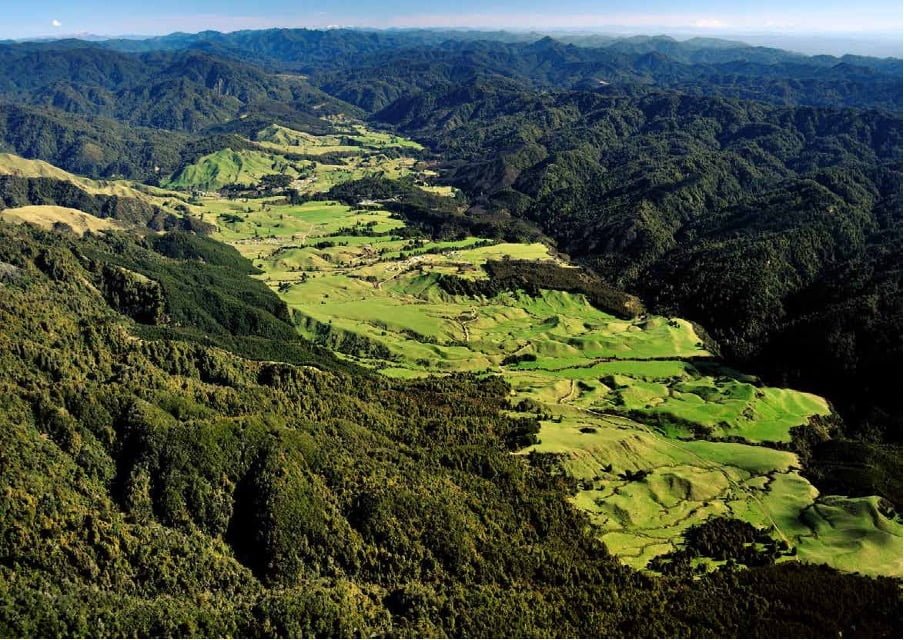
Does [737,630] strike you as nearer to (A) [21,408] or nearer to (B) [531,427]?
(B) [531,427]

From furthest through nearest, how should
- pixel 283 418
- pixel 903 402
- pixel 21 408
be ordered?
1. pixel 903 402
2. pixel 283 418
3. pixel 21 408

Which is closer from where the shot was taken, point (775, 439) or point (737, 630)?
point (737, 630)

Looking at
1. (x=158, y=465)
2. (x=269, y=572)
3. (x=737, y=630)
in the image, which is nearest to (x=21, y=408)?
(x=158, y=465)

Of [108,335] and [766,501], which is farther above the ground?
[108,335]

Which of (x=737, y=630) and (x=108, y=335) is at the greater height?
(x=108, y=335)

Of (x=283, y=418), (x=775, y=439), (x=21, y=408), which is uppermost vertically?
(x=21, y=408)

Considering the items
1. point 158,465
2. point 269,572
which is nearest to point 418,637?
point 269,572

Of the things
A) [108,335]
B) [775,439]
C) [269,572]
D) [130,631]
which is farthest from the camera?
[775,439]

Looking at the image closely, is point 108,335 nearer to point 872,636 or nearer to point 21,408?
point 21,408

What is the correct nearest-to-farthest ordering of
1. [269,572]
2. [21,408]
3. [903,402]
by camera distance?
[269,572] → [21,408] → [903,402]
